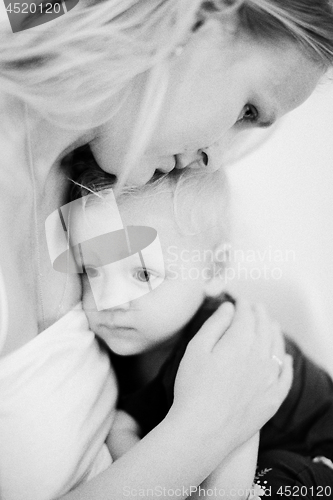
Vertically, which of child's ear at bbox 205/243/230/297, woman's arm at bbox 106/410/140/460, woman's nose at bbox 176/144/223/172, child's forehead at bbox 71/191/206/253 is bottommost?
woman's arm at bbox 106/410/140/460

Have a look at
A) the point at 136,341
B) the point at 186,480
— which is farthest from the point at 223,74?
the point at 186,480

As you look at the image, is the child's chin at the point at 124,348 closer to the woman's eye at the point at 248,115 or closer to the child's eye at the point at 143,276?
the child's eye at the point at 143,276

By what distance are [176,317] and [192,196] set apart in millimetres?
157

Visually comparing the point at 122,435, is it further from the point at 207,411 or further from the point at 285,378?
the point at 285,378

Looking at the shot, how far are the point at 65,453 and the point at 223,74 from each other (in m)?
0.52

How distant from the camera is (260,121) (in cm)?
60

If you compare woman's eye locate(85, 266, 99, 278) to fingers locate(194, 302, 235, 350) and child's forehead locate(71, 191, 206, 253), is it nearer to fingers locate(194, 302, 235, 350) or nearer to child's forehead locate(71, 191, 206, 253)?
child's forehead locate(71, 191, 206, 253)

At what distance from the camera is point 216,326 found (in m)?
0.62

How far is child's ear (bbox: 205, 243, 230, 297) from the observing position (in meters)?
0.62

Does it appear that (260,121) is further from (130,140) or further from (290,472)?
(290,472)

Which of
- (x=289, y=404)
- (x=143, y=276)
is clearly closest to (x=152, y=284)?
(x=143, y=276)

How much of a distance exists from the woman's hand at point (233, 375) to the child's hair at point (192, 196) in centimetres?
11

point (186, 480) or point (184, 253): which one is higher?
point (184, 253)
